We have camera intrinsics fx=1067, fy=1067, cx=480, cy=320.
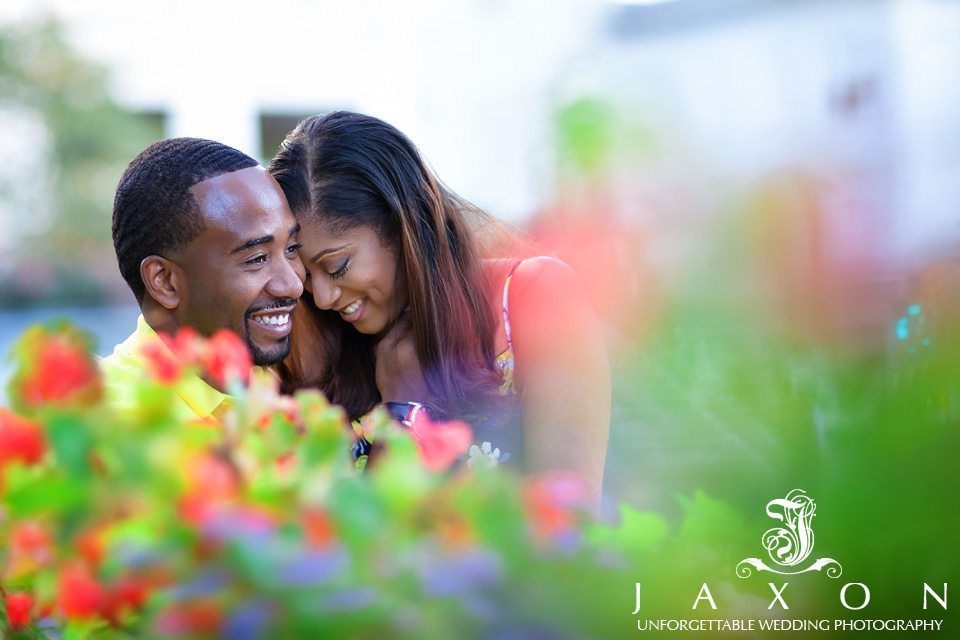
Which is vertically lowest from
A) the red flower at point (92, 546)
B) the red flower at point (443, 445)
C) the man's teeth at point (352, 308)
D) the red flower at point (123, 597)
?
the red flower at point (123, 597)

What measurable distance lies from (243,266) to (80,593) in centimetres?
142

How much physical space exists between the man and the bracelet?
0.85ft

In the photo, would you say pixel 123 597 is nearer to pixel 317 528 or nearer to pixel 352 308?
pixel 317 528

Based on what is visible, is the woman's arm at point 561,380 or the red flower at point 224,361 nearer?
the red flower at point 224,361

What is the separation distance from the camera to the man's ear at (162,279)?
7.26ft

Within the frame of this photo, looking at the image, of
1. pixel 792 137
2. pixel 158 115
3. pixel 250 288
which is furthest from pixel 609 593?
pixel 158 115

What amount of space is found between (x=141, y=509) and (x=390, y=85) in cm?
1519

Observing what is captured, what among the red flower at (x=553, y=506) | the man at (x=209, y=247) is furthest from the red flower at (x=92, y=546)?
the man at (x=209, y=247)

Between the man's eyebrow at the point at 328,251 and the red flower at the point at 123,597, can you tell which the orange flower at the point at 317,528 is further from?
the man's eyebrow at the point at 328,251

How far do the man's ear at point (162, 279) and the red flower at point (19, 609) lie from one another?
3.91ft

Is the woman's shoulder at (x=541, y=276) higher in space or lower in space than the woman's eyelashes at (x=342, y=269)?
higher

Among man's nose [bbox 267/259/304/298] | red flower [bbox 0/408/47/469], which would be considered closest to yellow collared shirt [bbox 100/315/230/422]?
man's nose [bbox 267/259/304/298]

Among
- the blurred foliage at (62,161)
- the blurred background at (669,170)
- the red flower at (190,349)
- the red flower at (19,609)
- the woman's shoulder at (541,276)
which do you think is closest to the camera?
the blurred background at (669,170)

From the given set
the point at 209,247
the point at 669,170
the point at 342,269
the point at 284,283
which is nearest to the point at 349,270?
the point at 342,269
